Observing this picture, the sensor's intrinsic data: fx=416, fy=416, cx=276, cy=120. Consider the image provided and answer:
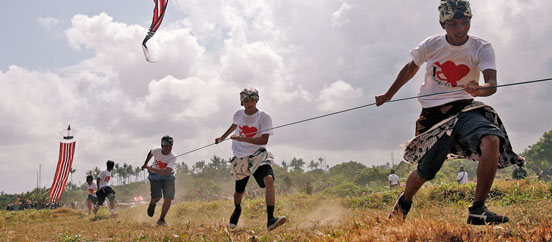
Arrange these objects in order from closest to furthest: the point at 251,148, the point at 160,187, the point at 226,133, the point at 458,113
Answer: the point at 458,113, the point at 251,148, the point at 226,133, the point at 160,187

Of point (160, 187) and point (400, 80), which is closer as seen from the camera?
point (400, 80)

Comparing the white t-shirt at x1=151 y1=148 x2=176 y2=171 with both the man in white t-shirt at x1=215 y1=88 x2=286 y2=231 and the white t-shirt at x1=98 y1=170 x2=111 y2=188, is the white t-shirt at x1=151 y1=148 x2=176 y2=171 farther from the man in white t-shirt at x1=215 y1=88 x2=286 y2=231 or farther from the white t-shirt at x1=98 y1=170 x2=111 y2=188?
the white t-shirt at x1=98 y1=170 x2=111 y2=188

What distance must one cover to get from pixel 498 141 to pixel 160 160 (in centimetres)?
684

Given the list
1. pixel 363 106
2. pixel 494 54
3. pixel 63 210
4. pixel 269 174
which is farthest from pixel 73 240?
pixel 63 210

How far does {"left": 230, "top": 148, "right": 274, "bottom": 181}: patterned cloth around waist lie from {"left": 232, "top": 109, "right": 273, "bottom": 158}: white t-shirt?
2.9 inches

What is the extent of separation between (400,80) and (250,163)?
242cm

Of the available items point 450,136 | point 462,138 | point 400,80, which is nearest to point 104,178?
point 400,80

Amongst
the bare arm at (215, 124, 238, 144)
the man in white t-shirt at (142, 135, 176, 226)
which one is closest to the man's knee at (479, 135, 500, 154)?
the bare arm at (215, 124, 238, 144)

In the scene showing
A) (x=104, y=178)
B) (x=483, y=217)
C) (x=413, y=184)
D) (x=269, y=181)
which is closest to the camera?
(x=483, y=217)

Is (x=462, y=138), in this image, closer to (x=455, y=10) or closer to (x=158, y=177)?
(x=455, y=10)

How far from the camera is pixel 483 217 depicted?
122 inches

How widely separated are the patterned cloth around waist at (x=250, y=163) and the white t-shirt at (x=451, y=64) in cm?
243

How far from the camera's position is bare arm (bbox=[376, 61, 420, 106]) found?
12.9 feet

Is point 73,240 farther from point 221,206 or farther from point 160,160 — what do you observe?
point 221,206
